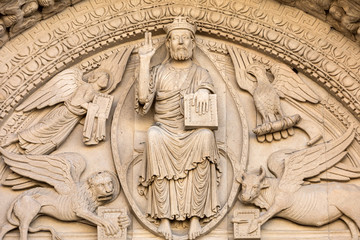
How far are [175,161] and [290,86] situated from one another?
5.47 feet

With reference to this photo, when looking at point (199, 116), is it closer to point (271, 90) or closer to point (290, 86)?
point (271, 90)

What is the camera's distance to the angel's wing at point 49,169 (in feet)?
37.8

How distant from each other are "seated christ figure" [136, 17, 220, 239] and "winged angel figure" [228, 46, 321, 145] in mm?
565

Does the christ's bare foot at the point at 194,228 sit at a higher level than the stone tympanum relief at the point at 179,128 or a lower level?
lower

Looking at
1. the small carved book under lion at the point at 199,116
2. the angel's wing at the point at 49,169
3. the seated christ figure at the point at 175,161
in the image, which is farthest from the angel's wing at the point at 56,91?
the small carved book under lion at the point at 199,116

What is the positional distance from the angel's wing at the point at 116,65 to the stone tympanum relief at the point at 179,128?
0.02 meters

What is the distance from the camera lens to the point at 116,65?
1217 cm

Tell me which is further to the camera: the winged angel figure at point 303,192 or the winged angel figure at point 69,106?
the winged angel figure at point 69,106

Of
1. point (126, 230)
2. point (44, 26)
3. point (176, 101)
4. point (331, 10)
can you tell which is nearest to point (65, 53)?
point (44, 26)

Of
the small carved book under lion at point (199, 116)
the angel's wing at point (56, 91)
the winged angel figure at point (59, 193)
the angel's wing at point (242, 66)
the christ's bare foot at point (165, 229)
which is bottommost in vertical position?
the christ's bare foot at point (165, 229)

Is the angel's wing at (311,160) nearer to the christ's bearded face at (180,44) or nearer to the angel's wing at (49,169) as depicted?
the christ's bearded face at (180,44)

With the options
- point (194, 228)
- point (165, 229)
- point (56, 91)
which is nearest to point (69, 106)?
point (56, 91)

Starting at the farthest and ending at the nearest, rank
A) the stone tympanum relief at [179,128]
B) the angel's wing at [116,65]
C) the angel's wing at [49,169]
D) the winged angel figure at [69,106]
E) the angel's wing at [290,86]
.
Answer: the angel's wing at [116,65], the angel's wing at [290,86], the winged angel figure at [69,106], the angel's wing at [49,169], the stone tympanum relief at [179,128]

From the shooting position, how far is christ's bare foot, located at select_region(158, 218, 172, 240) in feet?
36.9
